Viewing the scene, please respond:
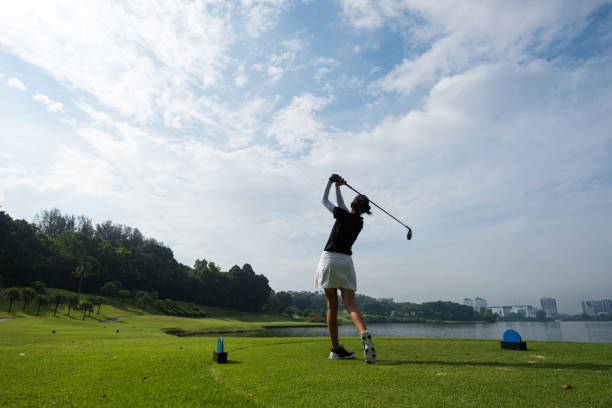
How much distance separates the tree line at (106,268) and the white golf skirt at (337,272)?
223 feet

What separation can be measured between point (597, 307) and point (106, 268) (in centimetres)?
23954

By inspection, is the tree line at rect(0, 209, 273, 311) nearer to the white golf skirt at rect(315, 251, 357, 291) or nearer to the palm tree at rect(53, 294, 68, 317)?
the palm tree at rect(53, 294, 68, 317)

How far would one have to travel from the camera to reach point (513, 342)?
6.66 m

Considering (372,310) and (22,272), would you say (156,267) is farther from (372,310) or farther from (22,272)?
(372,310)

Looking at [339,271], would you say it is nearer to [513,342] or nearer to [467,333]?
[513,342]

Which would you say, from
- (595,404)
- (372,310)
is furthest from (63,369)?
(372,310)

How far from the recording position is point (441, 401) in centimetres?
298

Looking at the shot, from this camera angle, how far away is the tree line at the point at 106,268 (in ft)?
214

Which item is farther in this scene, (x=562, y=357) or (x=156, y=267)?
(x=156, y=267)

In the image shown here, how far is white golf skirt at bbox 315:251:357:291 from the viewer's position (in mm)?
5758

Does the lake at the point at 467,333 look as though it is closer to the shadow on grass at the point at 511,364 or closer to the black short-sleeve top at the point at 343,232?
the shadow on grass at the point at 511,364

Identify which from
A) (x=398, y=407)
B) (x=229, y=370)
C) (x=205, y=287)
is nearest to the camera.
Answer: (x=398, y=407)

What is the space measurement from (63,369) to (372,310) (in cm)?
16788

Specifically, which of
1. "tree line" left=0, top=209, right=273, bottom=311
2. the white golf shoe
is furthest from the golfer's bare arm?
"tree line" left=0, top=209, right=273, bottom=311
